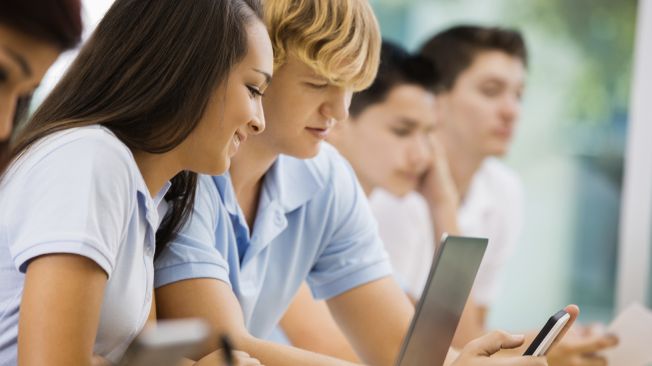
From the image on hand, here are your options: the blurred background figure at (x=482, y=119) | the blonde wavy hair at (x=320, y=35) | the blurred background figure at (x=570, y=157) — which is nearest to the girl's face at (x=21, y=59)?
the blonde wavy hair at (x=320, y=35)

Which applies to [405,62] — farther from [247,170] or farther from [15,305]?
[15,305]

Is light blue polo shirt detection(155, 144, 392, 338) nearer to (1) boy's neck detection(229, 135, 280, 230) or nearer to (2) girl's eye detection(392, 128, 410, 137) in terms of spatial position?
(1) boy's neck detection(229, 135, 280, 230)

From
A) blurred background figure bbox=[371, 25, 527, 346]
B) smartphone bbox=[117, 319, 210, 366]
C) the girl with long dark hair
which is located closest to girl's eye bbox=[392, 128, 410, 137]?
blurred background figure bbox=[371, 25, 527, 346]

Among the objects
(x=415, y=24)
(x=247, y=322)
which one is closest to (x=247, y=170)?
(x=247, y=322)

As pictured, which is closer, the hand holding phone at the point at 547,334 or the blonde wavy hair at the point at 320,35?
the hand holding phone at the point at 547,334

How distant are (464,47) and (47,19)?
8.22ft

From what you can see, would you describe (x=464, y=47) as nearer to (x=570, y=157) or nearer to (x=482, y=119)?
(x=482, y=119)

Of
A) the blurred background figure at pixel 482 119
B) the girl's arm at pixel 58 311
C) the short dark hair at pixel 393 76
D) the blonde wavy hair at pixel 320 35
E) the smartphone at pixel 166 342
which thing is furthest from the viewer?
the blurred background figure at pixel 482 119

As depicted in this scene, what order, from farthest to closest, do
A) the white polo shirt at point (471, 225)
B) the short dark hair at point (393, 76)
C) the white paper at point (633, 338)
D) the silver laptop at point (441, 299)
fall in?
1. the white polo shirt at point (471, 225)
2. the short dark hair at point (393, 76)
3. the white paper at point (633, 338)
4. the silver laptop at point (441, 299)

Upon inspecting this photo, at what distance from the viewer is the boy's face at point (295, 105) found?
56.7 inches

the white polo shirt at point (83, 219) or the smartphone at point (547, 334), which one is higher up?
the smartphone at point (547, 334)

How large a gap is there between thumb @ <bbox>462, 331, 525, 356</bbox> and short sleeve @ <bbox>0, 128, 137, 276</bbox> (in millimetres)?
439

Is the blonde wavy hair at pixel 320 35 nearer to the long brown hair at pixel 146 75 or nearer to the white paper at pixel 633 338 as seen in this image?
the long brown hair at pixel 146 75

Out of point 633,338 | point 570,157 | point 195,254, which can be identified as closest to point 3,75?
point 195,254
